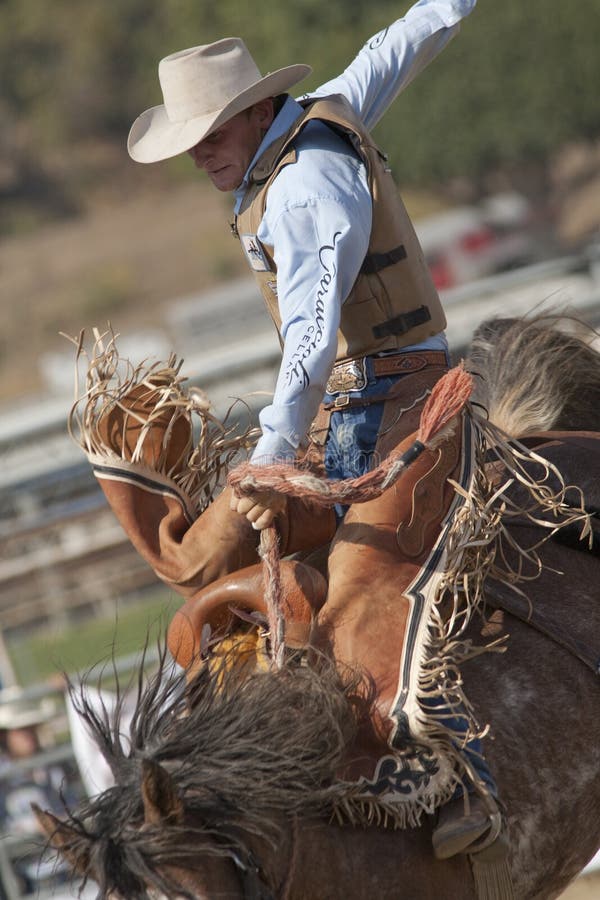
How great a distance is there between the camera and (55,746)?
25.4 ft

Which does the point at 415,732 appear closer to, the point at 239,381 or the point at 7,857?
the point at 7,857

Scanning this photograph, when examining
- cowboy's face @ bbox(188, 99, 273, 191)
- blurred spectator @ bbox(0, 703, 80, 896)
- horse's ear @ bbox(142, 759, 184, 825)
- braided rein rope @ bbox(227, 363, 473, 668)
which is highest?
cowboy's face @ bbox(188, 99, 273, 191)

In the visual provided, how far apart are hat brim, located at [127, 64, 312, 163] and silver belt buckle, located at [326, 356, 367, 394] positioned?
2.36ft

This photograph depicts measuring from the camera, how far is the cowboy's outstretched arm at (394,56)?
424 cm

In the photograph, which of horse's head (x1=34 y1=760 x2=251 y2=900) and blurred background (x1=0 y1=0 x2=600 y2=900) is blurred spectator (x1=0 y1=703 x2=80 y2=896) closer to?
horse's head (x1=34 y1=760 x2=251 y2=900)

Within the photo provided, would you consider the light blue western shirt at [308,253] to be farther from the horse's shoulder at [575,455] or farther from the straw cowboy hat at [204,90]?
the horse's shoulder at [575,455]

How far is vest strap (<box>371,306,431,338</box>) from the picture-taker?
3705 millimetres

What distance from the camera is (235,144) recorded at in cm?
367

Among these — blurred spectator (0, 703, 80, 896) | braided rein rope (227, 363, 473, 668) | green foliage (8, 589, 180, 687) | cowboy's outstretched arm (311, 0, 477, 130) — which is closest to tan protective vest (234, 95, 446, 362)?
braided rein rope (227, 363, 473, 668)

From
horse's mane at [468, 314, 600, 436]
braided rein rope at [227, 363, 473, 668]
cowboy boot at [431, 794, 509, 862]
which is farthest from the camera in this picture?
horse's mane at [468, 314, 600, 436]

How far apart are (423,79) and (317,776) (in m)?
43.6

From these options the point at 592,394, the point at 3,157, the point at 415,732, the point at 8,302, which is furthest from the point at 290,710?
the point at 3,157

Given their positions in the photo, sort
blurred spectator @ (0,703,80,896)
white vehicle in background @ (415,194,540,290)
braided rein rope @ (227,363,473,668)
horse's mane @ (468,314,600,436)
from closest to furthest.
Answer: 1. braided rein rope @ (227,363,473,668)
2. horse's mane @ (468,314,600,436)
3. blurred spectator @ (0,703,80,896)
4. white vehicle in background @ (415,194,540,290)

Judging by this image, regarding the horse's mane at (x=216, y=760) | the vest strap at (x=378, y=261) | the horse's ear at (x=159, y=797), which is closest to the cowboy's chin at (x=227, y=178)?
the vest strap at (x=378, y=261)
